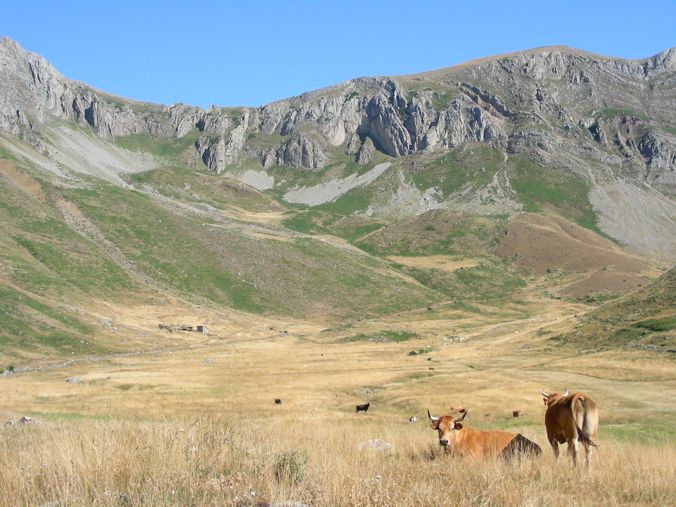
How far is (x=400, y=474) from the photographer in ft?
32.6

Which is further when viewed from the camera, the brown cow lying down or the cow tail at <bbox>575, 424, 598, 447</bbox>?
the brown cow lying down

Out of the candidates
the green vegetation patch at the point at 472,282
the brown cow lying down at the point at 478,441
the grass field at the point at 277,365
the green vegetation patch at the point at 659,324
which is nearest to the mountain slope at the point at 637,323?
the green vegetation patch at the point at 659,324

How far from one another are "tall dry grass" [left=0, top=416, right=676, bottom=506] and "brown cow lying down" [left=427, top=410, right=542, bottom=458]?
0.63 m

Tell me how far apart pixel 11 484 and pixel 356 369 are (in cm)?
5933

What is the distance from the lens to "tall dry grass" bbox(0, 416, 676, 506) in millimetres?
8352

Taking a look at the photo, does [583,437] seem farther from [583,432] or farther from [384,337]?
[384,337]

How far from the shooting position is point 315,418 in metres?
34.0

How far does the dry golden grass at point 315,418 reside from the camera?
881cm

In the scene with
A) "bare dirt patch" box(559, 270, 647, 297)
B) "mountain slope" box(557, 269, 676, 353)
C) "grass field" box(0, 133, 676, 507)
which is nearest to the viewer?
"grass field" box(0, 133, 676, 507)

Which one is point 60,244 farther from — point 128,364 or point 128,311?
point 128,364

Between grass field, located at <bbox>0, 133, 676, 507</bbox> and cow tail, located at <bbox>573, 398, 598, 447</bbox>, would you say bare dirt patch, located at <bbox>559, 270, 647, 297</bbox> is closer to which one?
grass field, located at <bbox>0, 133, 676, 507</bbox>

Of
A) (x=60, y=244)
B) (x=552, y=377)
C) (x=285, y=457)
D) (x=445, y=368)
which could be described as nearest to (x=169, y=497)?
(x=285, y=457)

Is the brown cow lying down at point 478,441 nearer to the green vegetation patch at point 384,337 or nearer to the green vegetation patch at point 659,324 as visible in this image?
the green vegetation patch at point 659,324

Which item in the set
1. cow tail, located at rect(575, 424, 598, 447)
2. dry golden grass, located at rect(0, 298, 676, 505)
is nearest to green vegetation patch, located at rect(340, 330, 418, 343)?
dry golden grass, located at rect(0, 298, 676, 505)
